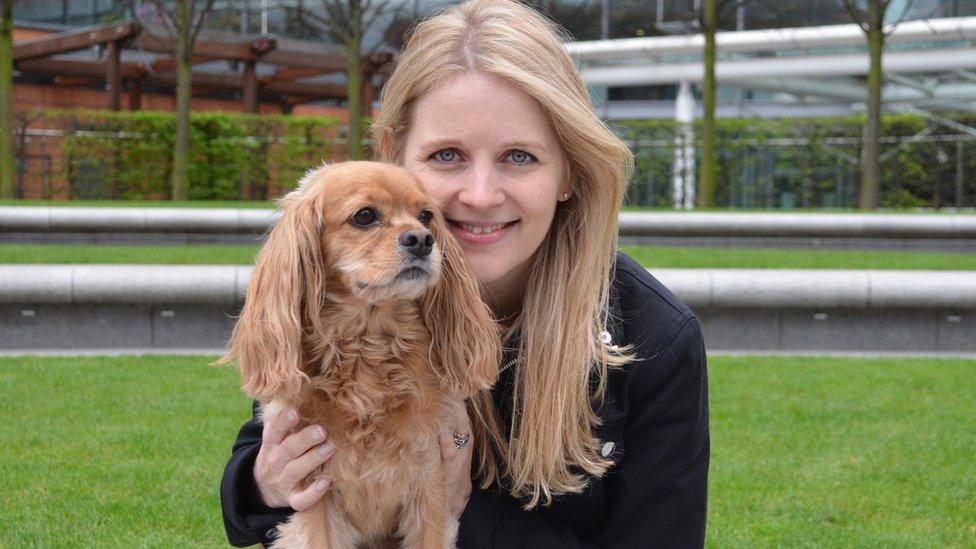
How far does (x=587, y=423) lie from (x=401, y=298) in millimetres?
703

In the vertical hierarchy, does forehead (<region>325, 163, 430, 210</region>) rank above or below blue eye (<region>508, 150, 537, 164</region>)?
below

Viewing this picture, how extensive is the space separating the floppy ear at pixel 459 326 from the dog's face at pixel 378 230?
13 centimetres

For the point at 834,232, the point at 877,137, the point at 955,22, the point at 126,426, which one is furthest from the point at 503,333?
the point at 955,22

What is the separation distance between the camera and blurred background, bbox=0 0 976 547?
5.19 meters

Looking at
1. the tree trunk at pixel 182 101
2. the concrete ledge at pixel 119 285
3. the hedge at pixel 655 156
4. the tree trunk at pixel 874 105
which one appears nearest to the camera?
the concrete ledge at pixel 119 285

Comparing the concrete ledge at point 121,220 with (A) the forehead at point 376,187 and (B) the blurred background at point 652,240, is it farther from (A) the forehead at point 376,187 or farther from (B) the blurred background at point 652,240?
(A) the forehead at point 376,187

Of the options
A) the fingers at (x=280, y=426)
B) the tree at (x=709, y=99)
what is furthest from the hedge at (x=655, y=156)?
the fingers at (x=280, y=426)

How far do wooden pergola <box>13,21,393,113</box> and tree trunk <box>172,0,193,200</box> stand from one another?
10.9 ft

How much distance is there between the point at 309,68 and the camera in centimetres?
2814

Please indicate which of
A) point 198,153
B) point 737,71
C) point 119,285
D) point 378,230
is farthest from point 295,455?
point 737,71

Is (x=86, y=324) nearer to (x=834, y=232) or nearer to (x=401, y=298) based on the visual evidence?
(x=401, y=298)

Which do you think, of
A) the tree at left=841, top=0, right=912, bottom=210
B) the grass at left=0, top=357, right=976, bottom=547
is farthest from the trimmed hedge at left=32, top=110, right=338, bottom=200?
the grass at left=0, top=357, right=976, bottom=547

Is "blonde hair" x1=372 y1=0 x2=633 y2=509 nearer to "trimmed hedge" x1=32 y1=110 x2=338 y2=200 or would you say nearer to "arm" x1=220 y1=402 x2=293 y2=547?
"arm" x1=220 y1=402 x2=293 y2=547

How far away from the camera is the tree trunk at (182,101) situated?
19.9 m
